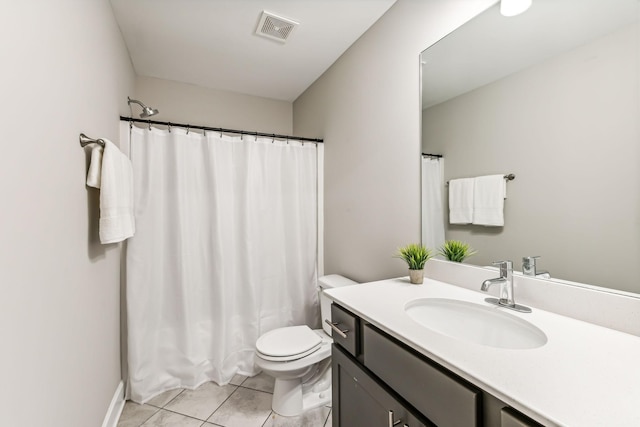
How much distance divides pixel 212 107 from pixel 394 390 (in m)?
2.74

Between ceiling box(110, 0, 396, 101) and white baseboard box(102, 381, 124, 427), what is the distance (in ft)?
7.61

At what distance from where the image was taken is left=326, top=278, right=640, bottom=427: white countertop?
1.67 ft

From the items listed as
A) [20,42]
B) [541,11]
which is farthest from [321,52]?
[20,42]

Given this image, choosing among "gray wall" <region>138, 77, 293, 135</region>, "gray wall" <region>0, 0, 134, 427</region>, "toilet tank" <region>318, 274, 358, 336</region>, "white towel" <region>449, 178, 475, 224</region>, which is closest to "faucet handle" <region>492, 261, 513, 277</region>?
"white towel" <region>449, 178, 475, 224</region>

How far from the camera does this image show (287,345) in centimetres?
169

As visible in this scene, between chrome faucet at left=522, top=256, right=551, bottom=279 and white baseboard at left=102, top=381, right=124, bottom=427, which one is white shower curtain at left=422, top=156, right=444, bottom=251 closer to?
chrome faucet at left=522, top=256, right=551, bottom=279

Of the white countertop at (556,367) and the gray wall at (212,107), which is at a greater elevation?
the gray wall at (212,107)

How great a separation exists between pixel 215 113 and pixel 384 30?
1739mm

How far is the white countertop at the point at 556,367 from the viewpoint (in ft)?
1.67

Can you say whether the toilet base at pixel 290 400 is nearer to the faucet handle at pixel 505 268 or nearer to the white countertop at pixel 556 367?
the white countertop at pixel 556 367

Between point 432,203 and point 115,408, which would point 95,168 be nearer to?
point 115,408

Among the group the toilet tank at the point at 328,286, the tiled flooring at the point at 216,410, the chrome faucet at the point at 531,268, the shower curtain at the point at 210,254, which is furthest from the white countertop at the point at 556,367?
the shower curtain at the point at 210,254

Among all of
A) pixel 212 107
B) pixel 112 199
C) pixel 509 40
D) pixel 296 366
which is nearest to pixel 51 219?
pixel 112 199

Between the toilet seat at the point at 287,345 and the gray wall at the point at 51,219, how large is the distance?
83 cm
